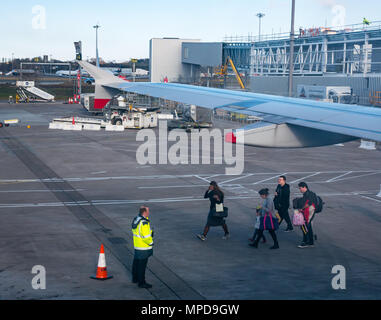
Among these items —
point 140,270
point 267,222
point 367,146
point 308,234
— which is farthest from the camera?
point 367,146

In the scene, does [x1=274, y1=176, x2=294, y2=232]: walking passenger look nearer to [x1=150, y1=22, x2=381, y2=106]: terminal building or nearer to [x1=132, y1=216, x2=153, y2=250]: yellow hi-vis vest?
[x1=132, y1=216, x2=153, y2=250]: yellow hi-vis vest

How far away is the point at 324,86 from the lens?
1975 inches

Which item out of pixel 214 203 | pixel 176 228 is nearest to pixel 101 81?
pixel 176 228

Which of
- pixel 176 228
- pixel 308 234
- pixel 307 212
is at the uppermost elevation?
pixel 307 212

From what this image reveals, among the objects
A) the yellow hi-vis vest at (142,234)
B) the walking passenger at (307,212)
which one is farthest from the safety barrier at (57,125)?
the yellow hi-vis vest at (142,234)

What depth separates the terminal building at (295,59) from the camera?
51094 millimetres

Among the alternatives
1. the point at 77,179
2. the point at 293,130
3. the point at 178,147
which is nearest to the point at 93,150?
the point at 178,147

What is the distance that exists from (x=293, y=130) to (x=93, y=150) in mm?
25085

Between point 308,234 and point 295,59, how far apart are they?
54291 millimetres

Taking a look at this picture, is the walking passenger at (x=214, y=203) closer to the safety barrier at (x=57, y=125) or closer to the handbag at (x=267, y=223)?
the handbag at (x=267, y=223)

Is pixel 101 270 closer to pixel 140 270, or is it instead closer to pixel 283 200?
pixel 140 270

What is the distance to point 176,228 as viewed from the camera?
16953 mm

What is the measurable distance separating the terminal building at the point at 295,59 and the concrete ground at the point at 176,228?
791 inches

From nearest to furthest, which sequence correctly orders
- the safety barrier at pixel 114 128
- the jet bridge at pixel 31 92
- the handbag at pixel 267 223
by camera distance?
the handbag at pixel 267 223
the safety barrier at pixel 114 128
the jet bridge at pixel 31 92
